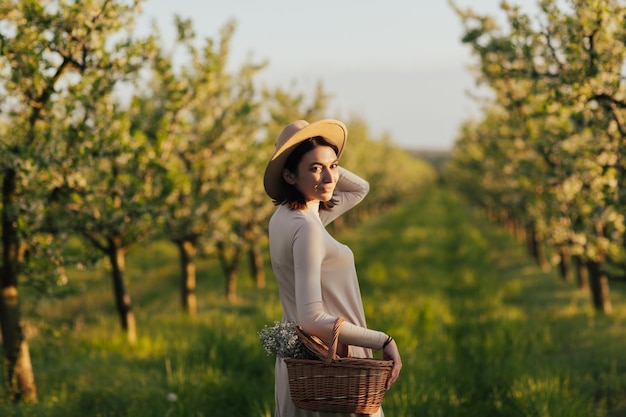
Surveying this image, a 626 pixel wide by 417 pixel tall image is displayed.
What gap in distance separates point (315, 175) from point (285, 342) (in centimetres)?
81

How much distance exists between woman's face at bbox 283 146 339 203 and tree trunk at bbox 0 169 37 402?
13.4ft

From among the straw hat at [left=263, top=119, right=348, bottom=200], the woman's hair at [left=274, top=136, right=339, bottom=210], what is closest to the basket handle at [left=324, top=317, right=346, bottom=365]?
the woman's hair at [left=274, top=136, right=339, bottom=210]

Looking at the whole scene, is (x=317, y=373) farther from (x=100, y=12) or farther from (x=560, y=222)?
(x=560, y=222)

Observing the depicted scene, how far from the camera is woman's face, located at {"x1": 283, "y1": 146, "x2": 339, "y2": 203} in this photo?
2.93 metres

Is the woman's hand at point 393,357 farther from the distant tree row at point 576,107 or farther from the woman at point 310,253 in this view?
the distant tree row at point 576,107

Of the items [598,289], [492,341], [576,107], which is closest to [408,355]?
[492,341]

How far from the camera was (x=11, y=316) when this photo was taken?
19.8 ft

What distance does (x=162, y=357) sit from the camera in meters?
7.61

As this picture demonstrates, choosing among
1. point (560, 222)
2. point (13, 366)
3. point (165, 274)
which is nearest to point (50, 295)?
point (13, 366)

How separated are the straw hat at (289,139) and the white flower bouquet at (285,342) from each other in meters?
0.67

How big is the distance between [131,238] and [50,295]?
92.5 inches

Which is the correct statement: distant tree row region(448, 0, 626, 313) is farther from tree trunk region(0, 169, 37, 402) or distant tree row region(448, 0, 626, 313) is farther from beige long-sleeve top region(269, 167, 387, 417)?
tree trunk region(0, 169, 37, 402)

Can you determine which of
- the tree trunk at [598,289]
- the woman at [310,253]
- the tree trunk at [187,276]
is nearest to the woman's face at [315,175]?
the woman at [310,253]

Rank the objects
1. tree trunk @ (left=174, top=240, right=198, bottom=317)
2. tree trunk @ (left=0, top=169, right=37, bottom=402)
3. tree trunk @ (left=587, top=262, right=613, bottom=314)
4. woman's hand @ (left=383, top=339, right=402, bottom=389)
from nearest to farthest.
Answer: woman's hand @ (left=383, top=339, right=402, bottom=389)
tree trunk @ (left=0, top=169, right=37, bottom=402)
tree trunk @ (left=587, top=262, right=613, bottom=314)
tree trunk @ (left=174, top=240, right=198, bottom=317)
